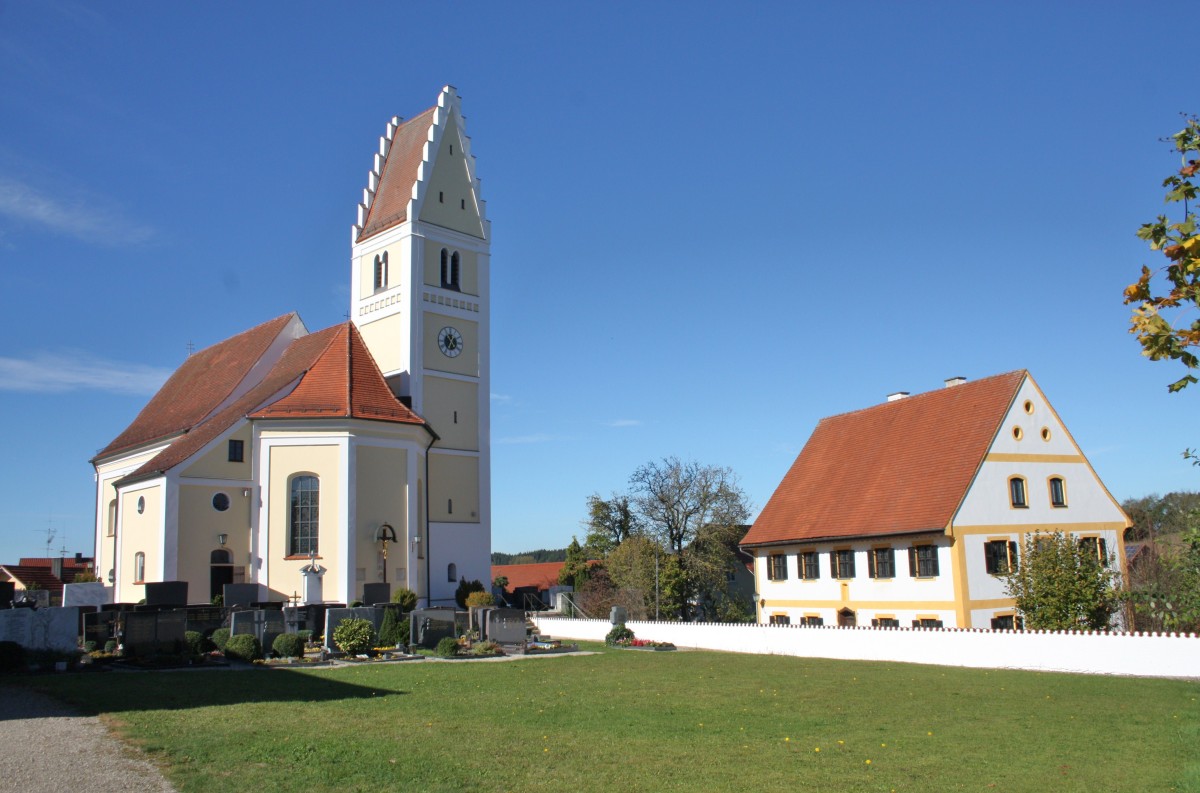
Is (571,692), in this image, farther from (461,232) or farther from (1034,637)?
(461,232)

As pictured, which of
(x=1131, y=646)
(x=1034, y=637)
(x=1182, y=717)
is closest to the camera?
(x=1182, y=717)

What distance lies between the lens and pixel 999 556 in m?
31.7

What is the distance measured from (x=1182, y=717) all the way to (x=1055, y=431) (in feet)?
72.8

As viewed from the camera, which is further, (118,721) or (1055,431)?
(1055,431)

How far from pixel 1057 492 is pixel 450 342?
2484 centimetres

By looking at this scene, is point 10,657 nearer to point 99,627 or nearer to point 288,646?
point 99,627

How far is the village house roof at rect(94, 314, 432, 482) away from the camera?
3509 centimetres

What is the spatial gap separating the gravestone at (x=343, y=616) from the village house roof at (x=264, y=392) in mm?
9186

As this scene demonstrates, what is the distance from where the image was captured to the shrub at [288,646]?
22750 millimetres

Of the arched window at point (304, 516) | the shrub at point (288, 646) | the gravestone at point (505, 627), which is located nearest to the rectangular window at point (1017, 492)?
the gravestone at point (505, 627)

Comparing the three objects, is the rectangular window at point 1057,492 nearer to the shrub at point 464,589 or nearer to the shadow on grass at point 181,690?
the shrub at point 464,589

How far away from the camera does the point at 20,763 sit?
10.1 meters

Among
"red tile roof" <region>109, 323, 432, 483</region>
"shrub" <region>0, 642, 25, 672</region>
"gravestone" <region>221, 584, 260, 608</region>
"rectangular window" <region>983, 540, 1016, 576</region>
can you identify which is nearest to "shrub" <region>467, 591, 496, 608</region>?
"red tile roof" <region>109, 323, 432, 483</region>

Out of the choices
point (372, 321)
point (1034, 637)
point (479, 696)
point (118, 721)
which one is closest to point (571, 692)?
point (479, 696)
